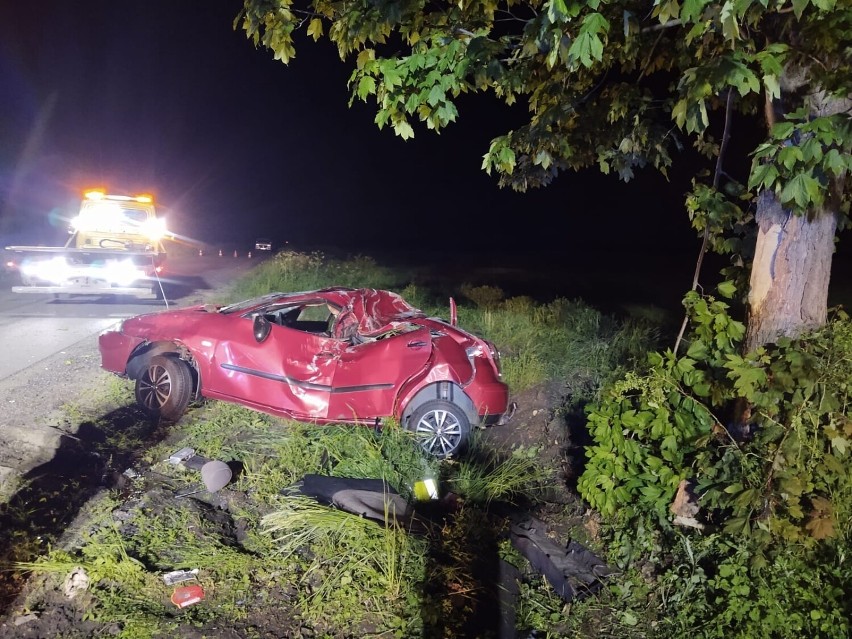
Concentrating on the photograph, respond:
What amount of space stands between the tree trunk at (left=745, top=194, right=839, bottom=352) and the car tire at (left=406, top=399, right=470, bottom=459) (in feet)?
7.93

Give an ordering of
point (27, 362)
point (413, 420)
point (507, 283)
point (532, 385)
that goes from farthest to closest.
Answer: point (507, 283)
point (27, 362)
point (532, 385)
point (413, 420)

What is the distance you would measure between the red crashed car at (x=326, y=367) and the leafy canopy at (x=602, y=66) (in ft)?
5.83

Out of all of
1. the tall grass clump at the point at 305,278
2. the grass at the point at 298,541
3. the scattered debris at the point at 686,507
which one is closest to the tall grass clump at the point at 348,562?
the grass at the point at 298,541

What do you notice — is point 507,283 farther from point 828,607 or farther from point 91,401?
point 828,607

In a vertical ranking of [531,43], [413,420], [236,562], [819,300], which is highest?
[531,43]

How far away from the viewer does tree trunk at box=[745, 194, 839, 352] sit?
146 inches

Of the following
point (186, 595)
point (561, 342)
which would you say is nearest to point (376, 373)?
point (186, 595)

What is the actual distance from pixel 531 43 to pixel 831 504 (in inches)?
120

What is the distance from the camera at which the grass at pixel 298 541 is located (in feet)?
10.7

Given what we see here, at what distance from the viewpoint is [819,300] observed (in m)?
3.82

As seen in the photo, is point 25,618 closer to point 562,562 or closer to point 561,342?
point 562,562

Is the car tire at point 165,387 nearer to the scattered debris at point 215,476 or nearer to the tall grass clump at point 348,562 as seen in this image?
the scattered debris at point 215,476

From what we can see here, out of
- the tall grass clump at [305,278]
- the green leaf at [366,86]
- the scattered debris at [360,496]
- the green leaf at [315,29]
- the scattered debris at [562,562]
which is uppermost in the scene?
the green leaf at [315,29]

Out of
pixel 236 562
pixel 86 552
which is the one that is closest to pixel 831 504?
pixel 236 562
